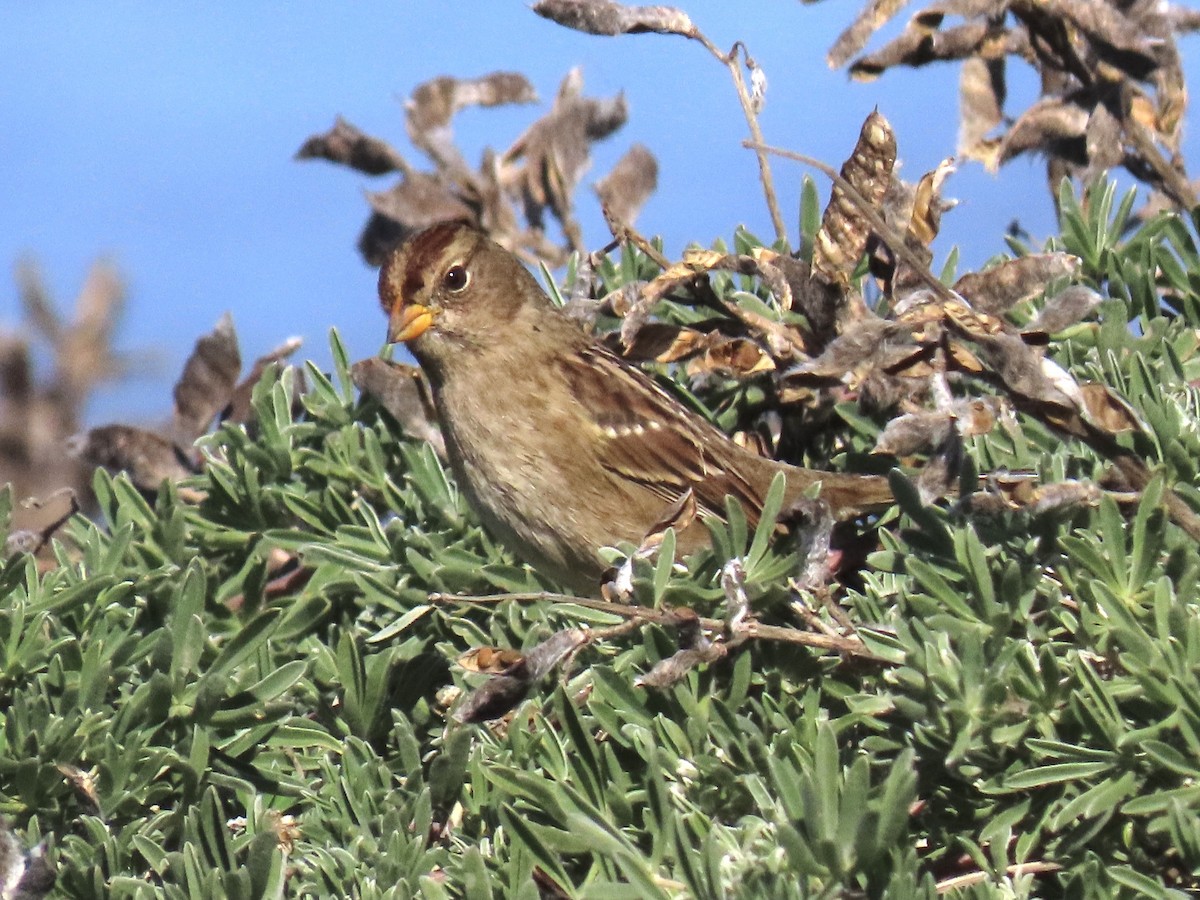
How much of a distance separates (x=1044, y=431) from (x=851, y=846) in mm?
903

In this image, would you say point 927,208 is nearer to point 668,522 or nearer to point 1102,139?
point 668,522

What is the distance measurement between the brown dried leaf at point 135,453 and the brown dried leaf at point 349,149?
962mm

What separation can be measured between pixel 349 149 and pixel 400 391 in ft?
3.61

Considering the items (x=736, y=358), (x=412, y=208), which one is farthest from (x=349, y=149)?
(x=736, y=358)

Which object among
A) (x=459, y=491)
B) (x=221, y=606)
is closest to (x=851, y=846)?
(x=221, y=606)

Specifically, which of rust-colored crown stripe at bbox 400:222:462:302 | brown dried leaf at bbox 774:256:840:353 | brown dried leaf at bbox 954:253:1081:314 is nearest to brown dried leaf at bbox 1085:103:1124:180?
brown dried leaf at bbox 954:253:1081:314

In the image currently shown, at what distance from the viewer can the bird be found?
10.1ft

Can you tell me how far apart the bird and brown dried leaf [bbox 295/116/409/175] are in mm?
266

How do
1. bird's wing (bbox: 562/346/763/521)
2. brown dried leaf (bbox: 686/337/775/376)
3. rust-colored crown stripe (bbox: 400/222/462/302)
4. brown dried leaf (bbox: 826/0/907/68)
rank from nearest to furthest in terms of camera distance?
brown dried leaf (bbox: 686/337/775/376)
brown dried leaf (bbox: 826/0/907/68)
bird's wing (bbox: 562/346/763/521)
rust-colored crown stripe (bbox: 400/222/462/302)

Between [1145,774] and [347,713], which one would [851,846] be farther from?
[347,713]

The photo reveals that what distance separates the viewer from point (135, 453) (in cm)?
296

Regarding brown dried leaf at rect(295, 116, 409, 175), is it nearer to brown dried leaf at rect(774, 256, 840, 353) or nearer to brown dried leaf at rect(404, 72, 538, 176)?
brown dried leaf at rect(404, 72, 538, 176)

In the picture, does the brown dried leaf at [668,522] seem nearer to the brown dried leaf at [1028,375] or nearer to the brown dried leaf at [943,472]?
the brown dried leaf at [943,472]

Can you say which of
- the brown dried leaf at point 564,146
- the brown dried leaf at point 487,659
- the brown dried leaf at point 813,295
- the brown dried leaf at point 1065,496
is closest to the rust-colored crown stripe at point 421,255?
the brown dried leaf at point 564,146
